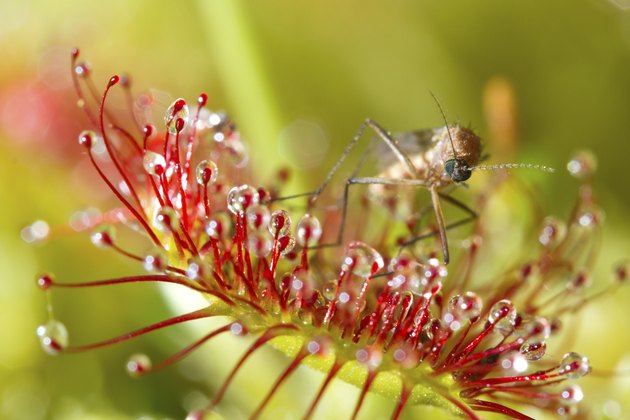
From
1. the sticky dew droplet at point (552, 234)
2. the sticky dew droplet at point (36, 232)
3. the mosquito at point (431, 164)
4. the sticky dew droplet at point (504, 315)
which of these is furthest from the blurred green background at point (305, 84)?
the sticky dew droplet at point (504, 315)

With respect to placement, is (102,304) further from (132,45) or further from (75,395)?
(132,45)

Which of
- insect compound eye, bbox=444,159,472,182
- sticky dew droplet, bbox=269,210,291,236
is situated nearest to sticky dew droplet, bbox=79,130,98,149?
sticky dew droplet, bbox=269,210,291,236

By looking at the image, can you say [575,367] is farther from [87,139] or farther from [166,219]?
[87,139]

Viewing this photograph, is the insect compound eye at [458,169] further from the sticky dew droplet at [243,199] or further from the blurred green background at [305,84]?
the blurred green background at [305,84]

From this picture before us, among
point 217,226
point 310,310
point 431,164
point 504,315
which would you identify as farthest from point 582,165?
point 217,226

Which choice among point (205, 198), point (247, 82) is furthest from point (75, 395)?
point (247, 82)

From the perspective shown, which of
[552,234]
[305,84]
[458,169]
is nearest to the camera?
[458,169]
